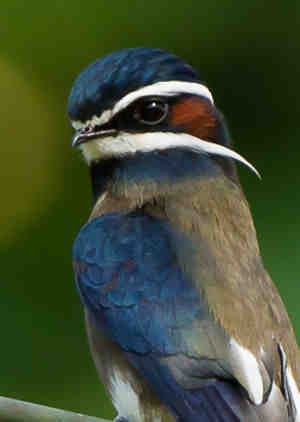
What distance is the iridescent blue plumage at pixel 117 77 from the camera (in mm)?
4234

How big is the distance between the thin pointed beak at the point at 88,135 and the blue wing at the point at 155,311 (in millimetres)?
177

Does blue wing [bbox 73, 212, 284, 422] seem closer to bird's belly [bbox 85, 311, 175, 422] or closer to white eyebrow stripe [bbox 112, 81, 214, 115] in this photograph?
bird's belly [bbox 85, 311, 175, 422]

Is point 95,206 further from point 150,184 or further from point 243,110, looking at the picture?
point 243,110

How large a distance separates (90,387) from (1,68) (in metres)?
0.88

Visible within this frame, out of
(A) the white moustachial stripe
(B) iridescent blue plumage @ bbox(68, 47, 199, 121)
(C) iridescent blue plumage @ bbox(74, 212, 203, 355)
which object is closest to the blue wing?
(C) iridescent blue plumage @ bbox(74, 212, 203, 355)

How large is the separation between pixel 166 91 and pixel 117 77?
111 mm

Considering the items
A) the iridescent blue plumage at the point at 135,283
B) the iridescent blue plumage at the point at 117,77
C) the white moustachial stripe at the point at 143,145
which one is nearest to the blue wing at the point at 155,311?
the iridescent blue plumage at the point at 135,283

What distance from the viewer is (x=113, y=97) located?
4227 millimetres

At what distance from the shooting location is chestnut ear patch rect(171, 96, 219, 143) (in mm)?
4320

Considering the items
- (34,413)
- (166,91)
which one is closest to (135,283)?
(166,91)

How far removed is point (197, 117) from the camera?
4363 millimetres

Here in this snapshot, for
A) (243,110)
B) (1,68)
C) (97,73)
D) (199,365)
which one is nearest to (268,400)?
(199,365)

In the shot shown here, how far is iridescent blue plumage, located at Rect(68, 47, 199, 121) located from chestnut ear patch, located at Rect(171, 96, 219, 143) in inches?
2.1

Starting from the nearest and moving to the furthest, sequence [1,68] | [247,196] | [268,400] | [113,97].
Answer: [268,400], [113,97], [247,196], [1,68]
